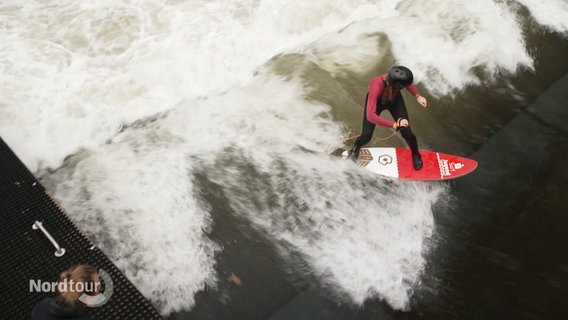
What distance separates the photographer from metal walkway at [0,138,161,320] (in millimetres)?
3342

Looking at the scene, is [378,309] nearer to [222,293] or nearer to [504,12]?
[222,293]

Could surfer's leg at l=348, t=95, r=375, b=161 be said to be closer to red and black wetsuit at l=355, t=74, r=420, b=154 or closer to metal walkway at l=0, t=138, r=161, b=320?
red and black wetsuit at l=355, t=74, r=420, b=154

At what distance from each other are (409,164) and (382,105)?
3.08ft

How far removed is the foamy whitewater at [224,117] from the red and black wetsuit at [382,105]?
658mm

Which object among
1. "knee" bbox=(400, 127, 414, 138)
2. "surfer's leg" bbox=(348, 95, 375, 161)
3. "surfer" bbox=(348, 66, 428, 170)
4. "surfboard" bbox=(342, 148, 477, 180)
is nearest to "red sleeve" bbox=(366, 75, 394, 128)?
"surfer" bbox=(348, 66, 428, 170)

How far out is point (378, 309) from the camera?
3.97 meters

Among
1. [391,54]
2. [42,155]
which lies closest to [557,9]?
[391,54]

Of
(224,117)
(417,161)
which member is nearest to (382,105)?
(417,161)

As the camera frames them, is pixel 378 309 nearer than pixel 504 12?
Yes

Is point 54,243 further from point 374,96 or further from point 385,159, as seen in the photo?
point 385,159

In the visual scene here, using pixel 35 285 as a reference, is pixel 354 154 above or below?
below

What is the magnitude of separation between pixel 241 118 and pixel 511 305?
3.94 m

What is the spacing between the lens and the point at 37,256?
11.8 ft

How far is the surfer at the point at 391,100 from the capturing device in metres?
4.25
